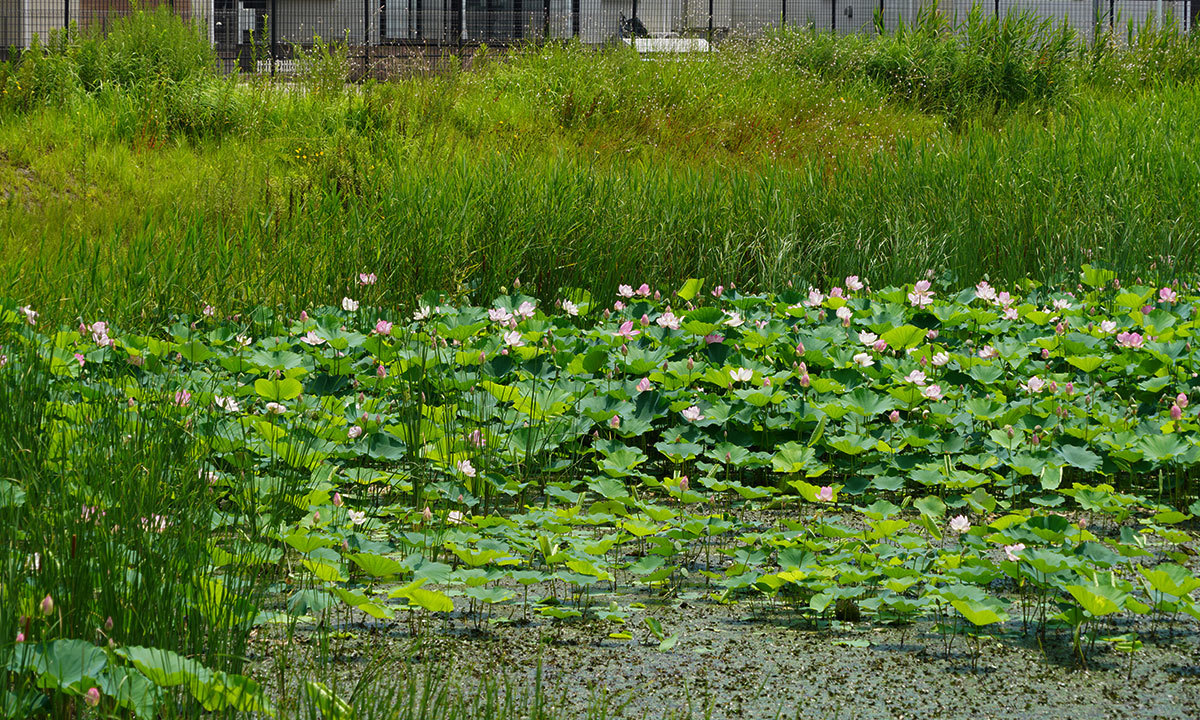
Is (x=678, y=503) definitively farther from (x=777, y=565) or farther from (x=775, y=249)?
(x=775, y=249)

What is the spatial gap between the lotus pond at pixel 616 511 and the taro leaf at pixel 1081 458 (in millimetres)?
10

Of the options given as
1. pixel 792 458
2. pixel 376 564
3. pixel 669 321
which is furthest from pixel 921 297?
pixel 376 564

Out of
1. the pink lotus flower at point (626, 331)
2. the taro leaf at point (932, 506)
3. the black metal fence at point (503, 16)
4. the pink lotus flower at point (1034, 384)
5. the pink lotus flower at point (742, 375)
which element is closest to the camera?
the taro leaf at point (932, 506)

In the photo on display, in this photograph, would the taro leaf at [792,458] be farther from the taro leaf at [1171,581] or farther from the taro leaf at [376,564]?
the taro leaf at [376,564]

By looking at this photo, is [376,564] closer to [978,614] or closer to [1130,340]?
[978,614]

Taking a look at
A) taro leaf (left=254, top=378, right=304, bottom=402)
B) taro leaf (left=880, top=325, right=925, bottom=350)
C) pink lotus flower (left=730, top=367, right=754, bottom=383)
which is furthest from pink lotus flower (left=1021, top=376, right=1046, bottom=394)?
taro leaf (left=254, top=378, right=304, bottom=402)

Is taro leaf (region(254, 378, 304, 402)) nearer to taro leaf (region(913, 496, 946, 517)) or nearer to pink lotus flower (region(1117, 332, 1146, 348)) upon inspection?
taro leaf (region(913, 496, 946, 517))

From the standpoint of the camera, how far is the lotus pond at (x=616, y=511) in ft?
6.26

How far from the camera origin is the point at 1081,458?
3010 mm

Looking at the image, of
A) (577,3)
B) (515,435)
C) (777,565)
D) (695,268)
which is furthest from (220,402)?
(577,3)

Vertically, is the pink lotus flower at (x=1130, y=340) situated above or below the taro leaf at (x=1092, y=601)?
above

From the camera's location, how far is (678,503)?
3.22 m

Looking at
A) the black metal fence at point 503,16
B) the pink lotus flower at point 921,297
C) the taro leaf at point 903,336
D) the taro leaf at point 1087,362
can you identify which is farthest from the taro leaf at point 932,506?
the black metal fence at point 503,16

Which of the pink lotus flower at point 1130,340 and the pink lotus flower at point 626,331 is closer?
the pink lotus flower at point 1130,340
